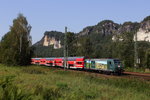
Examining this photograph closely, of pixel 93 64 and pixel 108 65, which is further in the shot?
pixel 93 64

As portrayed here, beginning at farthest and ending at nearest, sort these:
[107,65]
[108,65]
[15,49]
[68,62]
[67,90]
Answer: [15,49] → [68,62] → [107,65] → [108,65] → [67,90]

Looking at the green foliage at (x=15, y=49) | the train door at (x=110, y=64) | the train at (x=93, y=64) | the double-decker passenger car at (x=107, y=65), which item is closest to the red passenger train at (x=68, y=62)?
the train at (x=93, y=64)

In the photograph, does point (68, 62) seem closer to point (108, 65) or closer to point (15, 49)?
point (15, 49)

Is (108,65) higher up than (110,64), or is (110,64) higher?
(110,64)

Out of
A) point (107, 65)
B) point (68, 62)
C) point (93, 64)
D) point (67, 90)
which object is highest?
point (68, 62)

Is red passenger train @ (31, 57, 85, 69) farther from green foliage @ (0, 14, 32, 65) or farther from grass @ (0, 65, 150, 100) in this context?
grass @ (0, 65, 150, 100)

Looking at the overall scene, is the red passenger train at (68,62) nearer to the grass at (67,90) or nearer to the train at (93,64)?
the train at (93,64)

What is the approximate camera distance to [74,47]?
362ft

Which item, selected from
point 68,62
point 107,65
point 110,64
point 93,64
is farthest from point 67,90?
point 68,62

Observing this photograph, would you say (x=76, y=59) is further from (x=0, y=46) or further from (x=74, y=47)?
(x=74, y=47)

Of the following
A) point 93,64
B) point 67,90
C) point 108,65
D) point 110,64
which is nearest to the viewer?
point 67,90

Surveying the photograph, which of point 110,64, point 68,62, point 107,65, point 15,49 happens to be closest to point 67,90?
point 110,64

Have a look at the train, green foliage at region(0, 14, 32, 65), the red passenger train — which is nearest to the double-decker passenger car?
the train

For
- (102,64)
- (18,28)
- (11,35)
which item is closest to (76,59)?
(102,64)
